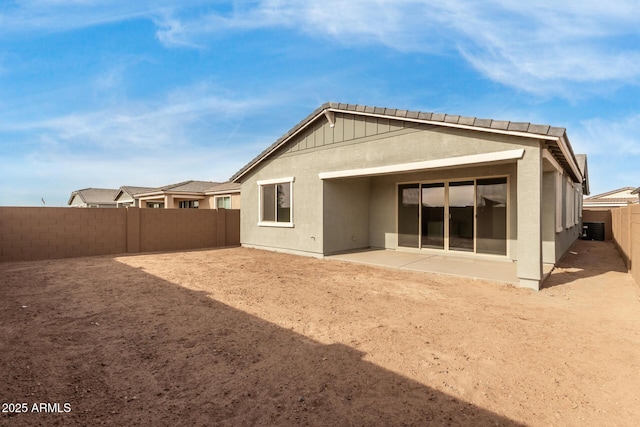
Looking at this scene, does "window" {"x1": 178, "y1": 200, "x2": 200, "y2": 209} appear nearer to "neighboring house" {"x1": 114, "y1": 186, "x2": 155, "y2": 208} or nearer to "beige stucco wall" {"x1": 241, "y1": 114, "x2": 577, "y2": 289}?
"neighboring house" {"x1": 114, "y1": 186, "x2": 155, "y2": 208}

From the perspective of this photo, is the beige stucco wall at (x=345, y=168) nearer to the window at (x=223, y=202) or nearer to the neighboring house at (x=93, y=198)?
the window at (x=223, y=202)

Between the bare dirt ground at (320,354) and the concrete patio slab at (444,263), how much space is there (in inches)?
29.2

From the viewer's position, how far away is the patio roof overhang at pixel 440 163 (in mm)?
6255

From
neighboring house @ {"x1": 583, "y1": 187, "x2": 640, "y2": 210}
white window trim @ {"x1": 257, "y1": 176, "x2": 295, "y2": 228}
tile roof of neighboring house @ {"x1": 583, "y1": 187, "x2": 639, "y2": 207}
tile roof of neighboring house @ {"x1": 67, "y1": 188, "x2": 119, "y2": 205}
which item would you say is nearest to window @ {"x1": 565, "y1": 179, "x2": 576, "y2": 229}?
white window trim @ {"x1": 257, "y1": 176, "x2": 295, "y2": 228}

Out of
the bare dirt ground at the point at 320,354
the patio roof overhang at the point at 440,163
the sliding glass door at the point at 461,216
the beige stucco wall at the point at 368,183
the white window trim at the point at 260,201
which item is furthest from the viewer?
the white window trim at the point at 260,201

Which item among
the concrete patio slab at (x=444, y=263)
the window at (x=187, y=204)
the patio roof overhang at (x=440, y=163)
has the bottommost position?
the concrete patio slab at (x=444, y=263)

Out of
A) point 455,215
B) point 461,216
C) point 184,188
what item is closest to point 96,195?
point 184,188

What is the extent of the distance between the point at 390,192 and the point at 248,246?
6580 millimetres

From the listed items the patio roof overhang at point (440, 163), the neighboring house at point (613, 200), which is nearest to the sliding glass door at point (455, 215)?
the patio roof overhang at point (440, 163)

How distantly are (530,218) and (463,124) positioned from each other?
2.50 meters

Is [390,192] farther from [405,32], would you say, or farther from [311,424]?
[311,424]

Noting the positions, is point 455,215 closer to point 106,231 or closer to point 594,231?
point 106,231

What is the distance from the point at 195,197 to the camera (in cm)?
2050

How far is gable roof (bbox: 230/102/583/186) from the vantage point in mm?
5809
